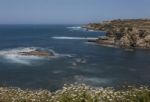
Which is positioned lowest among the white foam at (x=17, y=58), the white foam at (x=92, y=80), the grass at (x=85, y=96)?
the white foam at (x=17, y=58)

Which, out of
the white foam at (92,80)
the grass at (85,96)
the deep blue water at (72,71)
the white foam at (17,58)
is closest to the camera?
the grass at (85,96)

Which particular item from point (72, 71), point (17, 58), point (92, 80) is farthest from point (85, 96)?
point (17, 58)

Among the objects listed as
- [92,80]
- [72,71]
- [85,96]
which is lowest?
[72,71]

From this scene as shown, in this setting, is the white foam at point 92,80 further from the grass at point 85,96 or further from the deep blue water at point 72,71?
the grass at point 85,96

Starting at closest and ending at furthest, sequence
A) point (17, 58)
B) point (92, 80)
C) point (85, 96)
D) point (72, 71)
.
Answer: point (85, 96) < point (92, 80) < point (72, 71) < point (17, 58)

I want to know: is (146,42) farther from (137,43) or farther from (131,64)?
(131,64)

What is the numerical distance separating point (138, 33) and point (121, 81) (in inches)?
2127

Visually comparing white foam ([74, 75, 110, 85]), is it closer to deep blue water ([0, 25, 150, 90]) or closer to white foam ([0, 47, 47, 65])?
deep blue water ([0, 25, 150, 90])

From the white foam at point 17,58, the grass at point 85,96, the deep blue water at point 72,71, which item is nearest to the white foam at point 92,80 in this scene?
the deep blue water at point 72,71

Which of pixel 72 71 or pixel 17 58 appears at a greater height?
pixel 72 71

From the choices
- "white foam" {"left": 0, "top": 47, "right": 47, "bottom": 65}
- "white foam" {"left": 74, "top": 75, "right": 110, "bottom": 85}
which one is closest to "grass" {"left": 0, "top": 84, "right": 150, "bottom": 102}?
"white foam" {"left": 74, "top": 75, "right": 110, "bottom": 85}

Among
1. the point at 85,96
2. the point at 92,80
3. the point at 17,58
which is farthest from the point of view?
the point at 17,58

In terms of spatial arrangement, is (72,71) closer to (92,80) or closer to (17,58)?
(92,80)

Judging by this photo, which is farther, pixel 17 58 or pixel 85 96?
pixel 17 58
